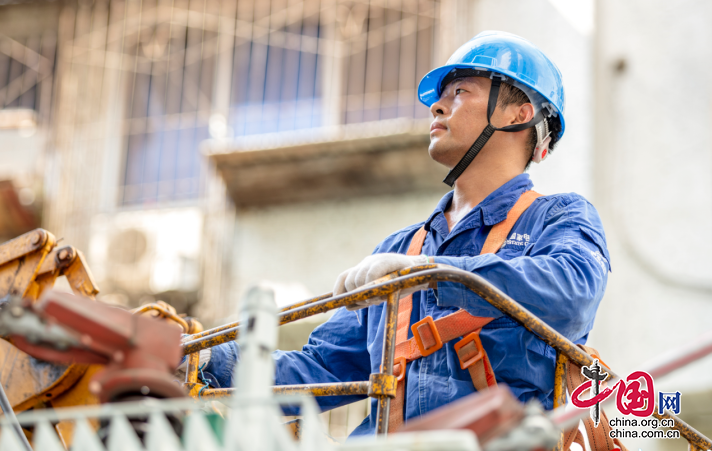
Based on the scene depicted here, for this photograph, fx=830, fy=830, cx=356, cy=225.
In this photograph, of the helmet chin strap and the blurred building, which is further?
the blurred building

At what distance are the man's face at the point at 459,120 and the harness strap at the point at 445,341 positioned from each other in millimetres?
557

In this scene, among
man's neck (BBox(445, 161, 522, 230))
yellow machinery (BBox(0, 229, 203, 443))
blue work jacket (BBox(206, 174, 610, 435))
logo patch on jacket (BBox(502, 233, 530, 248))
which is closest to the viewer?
blue work jacket (BBox(206, 174, 610, 435))

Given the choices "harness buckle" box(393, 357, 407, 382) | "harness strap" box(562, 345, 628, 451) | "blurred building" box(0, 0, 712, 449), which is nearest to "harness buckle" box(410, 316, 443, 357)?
"harness buckle" box(393, 357, 407, 382)

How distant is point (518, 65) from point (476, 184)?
524mm

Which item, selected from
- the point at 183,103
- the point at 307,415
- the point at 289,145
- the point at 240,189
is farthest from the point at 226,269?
the point at 307,415

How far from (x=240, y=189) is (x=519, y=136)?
197 inches

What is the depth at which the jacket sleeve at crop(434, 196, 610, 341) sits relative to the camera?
247 centimetres

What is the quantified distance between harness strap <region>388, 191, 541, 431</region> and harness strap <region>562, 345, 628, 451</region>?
0.85 feet

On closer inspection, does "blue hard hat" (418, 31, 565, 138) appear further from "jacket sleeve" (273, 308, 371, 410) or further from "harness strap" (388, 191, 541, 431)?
"jacket sleeve" (273, 308, 371, 410)

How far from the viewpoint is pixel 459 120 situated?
3373mm

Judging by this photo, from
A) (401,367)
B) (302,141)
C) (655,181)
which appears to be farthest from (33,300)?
(655,181)

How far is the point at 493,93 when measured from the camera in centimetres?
340

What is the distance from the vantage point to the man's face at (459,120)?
3.37 m

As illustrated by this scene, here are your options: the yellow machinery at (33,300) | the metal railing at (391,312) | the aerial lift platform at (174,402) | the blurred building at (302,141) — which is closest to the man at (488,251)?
the metal railing at (391,312)
